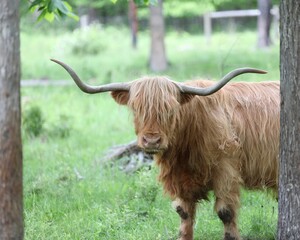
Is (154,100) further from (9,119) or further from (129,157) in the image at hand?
(129,157)

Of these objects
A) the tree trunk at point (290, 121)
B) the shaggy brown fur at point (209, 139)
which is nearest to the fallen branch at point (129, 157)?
the shaggy brown fur at point (209, 139)

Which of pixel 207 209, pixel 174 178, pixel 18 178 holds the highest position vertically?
pixel 18 178

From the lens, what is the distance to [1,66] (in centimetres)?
464

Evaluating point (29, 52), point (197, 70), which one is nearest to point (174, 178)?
point (197, 70)

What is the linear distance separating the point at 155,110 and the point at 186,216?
1246 millimetres

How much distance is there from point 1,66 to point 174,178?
8.56 ft

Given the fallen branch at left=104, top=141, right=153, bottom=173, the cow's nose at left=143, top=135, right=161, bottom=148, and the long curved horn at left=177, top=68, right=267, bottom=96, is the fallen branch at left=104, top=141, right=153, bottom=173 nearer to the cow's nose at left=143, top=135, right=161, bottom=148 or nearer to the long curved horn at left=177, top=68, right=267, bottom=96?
the long curved horn at left=177, top=68, right=267, bottom=96

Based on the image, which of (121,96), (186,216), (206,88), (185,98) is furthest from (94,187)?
(206,88)

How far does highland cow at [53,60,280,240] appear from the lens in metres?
6.35

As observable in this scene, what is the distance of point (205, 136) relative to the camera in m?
6.62

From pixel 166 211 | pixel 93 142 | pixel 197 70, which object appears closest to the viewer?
pixel 166 211

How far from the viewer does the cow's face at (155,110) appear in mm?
6191

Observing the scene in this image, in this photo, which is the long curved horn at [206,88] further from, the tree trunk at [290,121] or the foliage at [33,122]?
the foliage at [33,122]

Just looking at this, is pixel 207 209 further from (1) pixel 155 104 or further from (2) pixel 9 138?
(2) pixel 9 138
